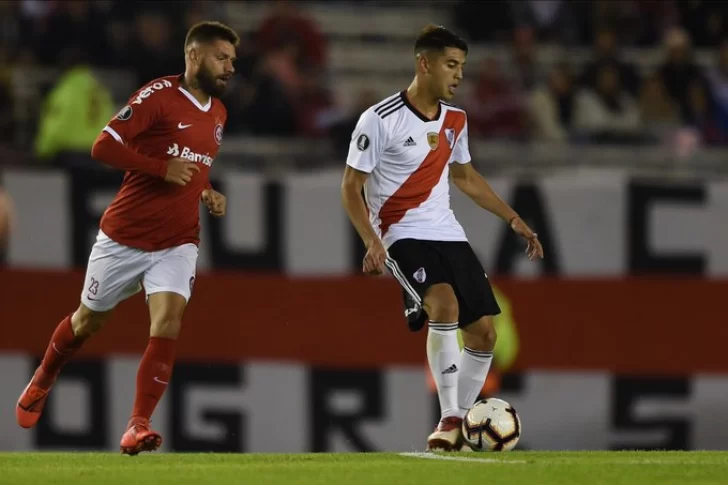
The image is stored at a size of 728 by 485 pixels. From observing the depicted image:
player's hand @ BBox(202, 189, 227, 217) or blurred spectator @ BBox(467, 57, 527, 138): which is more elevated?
blurred spectator @ BBox(467, 57, 527, 138)

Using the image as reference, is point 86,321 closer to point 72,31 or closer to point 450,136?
point 450,136

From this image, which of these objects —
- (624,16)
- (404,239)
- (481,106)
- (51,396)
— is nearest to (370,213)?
(404,239)

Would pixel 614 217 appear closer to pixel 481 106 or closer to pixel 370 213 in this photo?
pixel 481 106

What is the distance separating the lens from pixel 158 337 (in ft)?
26.8

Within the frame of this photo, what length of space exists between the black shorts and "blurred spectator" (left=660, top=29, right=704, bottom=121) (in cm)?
718

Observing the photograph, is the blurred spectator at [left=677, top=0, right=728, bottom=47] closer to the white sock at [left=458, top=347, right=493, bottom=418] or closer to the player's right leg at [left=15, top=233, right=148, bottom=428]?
the white sock at [left=458, top=347, right=493, bottom=418]

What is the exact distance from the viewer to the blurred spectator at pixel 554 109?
1455cm

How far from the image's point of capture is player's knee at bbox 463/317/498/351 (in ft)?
28.2

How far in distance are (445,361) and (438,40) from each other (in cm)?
168

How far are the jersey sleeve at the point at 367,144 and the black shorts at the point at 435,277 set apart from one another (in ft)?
1.55

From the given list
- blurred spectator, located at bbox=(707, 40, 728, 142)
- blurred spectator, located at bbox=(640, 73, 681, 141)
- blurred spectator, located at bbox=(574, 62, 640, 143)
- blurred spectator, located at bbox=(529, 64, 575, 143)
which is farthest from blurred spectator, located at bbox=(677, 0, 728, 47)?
blurred spectator, located at bbox=(529, 64, 575, 143)

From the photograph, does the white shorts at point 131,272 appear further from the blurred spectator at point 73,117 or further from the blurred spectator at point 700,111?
the blurred spectator at point 700,111

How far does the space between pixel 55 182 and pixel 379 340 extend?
2813 millimetres

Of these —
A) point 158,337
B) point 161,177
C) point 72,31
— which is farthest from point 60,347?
point 72,31
